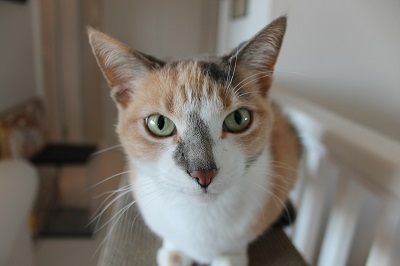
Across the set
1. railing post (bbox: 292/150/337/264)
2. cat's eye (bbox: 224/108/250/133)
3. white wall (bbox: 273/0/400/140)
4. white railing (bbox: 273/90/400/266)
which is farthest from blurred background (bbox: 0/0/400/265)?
cat's eye (bbox: 224/108/250/133)

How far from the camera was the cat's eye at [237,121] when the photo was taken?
1.91 feet

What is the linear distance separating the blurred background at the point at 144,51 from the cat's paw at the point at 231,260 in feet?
2.18

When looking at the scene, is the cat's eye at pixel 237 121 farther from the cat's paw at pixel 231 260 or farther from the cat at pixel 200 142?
the cat's paw at pixel 231 260

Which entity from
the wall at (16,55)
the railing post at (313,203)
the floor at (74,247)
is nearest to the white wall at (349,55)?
the railing post at (313,203)

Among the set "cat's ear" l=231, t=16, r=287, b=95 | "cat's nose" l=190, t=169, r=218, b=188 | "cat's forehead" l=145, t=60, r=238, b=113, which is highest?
"cat's ear" l=231, t=16, r=287, b=95

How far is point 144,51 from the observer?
2.53 m

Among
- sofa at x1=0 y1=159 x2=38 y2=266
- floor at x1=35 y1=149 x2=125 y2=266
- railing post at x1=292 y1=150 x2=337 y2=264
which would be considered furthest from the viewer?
floor at x1=35 y1=149 x2=125 y2=266

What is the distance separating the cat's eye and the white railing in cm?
26

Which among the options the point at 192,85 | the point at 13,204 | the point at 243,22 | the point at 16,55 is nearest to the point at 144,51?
the point at 16,55

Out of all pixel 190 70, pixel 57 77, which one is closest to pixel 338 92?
pixel 190 70

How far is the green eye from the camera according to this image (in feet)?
1.88

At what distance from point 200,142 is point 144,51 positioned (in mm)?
2152

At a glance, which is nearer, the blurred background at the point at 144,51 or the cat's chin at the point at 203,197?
the cat's chin at the point at 203,197

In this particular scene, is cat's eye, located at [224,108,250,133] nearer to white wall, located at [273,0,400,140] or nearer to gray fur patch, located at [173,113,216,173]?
gray fur patch, located at [173,113,216,173]
